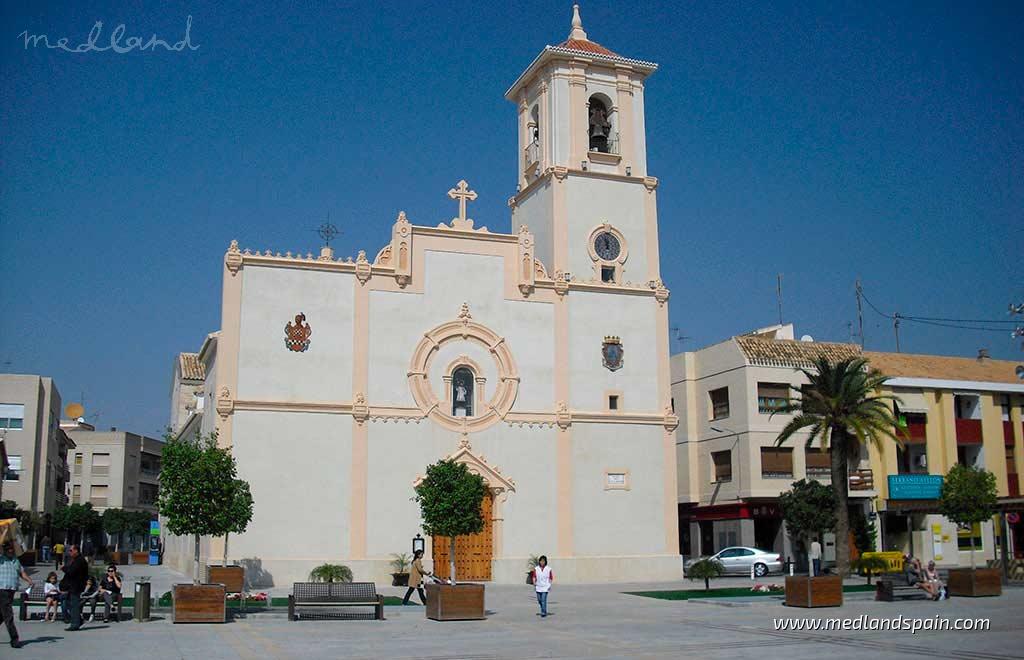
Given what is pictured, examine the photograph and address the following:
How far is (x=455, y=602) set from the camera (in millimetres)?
23750

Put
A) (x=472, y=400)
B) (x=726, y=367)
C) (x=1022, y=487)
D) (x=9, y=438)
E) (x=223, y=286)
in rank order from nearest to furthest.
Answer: (x=223, y=286) → (x=472, y=400) → (x=726, y=367) → (x=1022, y=487) → (x=9, y=438)

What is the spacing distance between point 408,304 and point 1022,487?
118ft

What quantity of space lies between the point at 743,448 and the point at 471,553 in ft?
58.1

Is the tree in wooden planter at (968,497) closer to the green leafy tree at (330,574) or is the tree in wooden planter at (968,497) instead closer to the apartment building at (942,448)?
the apartment building at (942,448)

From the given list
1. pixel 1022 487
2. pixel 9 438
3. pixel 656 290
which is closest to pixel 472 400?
pixel 656 290

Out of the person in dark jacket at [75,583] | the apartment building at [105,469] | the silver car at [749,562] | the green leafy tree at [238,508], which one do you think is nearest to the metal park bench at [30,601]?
the person in dark jacket at [75,583]

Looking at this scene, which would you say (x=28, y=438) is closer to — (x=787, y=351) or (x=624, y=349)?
(x=624, y=349)

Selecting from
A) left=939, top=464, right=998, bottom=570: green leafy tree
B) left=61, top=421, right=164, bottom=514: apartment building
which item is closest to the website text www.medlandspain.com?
left=939, top=464, right=998, bottom=570: green leafy tree

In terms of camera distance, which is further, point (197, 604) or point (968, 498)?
point (968, 498)

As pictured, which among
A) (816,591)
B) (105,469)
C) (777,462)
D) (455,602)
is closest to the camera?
(455,602)

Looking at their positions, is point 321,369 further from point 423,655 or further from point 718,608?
point 423,655

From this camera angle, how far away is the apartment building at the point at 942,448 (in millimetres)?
52375

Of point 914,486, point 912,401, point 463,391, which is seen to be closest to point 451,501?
point 463,391

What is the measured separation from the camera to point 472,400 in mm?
38438
